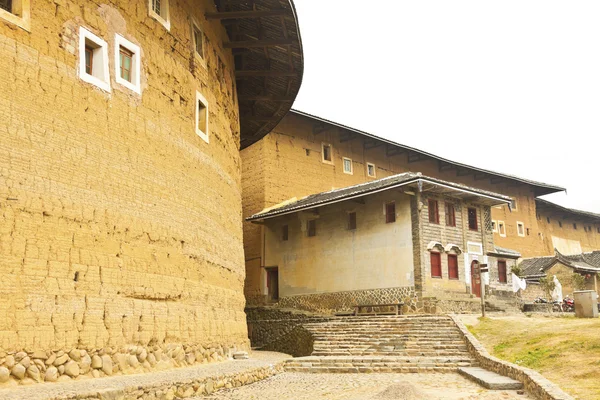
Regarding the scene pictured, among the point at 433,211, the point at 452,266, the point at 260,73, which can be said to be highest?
the point at 260,73

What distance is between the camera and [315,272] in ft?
86.6

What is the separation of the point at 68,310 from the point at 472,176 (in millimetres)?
32030

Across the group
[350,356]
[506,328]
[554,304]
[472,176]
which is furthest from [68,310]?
[472,176]

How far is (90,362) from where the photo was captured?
9.66 meters

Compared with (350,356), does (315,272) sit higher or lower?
higher

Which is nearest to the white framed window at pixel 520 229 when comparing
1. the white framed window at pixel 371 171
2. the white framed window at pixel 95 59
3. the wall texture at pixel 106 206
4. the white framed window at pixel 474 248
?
the white framed window at pixel 371 171

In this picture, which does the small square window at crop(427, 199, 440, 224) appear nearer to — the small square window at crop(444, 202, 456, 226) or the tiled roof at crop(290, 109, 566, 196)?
the small square window at crop(444, 202, 456, 226)

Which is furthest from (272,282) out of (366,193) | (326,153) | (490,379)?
(490,379)

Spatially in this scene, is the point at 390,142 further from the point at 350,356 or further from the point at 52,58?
the point at 52,58

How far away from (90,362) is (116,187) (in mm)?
2961

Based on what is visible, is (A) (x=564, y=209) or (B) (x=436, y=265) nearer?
(B) (x=436, y=265)

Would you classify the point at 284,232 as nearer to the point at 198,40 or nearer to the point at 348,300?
the point at 348,300

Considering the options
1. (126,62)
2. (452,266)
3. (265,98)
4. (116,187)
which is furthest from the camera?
(452,266)

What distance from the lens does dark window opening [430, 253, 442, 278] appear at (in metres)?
23.2
